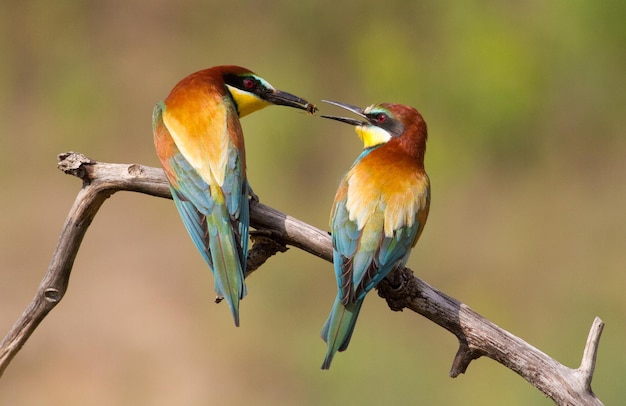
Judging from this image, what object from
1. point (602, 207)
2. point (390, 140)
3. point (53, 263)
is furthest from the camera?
point (602, 207)

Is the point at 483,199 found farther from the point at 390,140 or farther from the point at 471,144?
the point at 390,140

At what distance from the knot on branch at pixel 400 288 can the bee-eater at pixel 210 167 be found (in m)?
0.32

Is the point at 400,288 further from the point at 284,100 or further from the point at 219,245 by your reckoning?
the point at 284,100

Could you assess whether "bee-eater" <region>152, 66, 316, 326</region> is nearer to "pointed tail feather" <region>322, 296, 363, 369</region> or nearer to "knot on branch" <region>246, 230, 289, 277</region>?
"knot on branch" <region>246, 230, 289, 277</region>

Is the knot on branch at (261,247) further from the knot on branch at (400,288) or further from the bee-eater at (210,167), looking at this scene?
the knot on branch at (400,288)

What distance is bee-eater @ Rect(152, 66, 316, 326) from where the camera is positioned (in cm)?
196

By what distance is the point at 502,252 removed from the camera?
436 centimetres

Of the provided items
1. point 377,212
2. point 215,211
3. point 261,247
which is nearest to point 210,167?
point 215,211

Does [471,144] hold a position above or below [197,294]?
above

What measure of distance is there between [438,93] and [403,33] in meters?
0.39

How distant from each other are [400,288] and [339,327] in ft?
0.48

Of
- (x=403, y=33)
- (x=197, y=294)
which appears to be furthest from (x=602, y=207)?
(x=197, y=294)

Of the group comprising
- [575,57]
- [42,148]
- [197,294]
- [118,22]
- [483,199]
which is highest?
[575,57]

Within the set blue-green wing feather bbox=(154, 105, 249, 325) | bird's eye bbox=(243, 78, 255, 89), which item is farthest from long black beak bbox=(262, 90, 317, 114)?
blue-green wing feather bbox=(154, 105, 249, 325)
